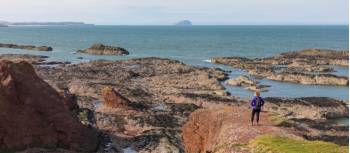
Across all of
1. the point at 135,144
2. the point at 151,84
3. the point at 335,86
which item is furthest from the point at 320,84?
the point at 135,144

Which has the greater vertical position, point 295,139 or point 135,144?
point 295,139

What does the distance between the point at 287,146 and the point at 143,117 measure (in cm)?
2916

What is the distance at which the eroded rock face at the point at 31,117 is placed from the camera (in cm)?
3688

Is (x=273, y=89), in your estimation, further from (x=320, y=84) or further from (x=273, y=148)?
(x=273, y=148)

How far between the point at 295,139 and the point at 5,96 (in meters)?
20.8

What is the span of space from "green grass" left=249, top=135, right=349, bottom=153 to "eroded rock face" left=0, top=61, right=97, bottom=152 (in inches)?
680

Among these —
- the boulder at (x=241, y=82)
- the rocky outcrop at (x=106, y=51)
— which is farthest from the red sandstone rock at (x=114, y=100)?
the rocky outcrop at (x=106, y=51)

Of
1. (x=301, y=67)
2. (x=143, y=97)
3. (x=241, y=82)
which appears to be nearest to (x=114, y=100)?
(x=143, y=97)

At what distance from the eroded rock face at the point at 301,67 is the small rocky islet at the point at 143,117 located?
65.3ft

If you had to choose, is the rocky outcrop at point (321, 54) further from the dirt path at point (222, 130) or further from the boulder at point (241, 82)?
the dirt path at point (222, 130)

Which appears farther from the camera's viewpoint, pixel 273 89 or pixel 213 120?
pixel 273 89

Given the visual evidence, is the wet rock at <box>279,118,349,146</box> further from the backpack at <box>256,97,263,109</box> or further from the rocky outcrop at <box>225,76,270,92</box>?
the rocky outcrop at <box>225,76,270,92</box>

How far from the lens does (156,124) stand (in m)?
49.6

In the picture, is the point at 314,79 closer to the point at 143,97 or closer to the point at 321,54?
the point at 143,97
